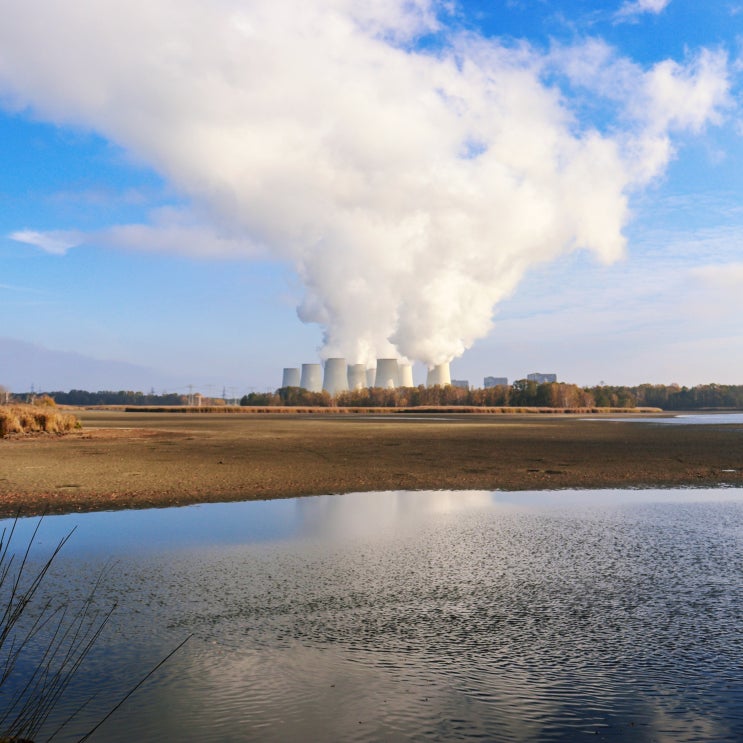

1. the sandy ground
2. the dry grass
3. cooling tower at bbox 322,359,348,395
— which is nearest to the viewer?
the sandy ground

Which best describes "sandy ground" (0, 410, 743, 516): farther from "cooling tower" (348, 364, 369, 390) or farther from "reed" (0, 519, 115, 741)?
"cooling tower" (348, 364, 369, 390)

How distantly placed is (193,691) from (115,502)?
853cm

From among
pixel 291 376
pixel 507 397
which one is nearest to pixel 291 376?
pixel 291 376

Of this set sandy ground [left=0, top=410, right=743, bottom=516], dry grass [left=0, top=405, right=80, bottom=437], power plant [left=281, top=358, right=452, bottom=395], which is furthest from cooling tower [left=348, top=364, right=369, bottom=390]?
sandy ground [left=0, top=410, right=743, bottom=516]

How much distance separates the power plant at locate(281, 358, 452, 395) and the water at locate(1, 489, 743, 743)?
245 ft

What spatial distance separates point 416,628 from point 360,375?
8862 cm

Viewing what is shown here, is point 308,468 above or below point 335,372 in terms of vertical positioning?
below

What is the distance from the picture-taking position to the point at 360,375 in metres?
94.2

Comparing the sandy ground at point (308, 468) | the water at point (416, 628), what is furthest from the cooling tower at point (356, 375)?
the water at point (416, 628)

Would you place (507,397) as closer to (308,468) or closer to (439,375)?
(439,375)

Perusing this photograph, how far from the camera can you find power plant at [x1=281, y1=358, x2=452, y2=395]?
85125 millimetres

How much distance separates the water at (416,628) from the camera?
408 centimetres

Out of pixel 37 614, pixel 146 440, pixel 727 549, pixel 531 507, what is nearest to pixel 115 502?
pixel 37 614

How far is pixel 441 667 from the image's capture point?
484 centimetres
